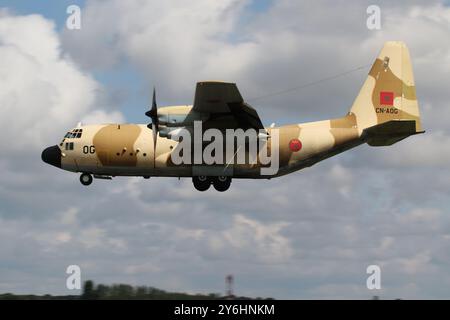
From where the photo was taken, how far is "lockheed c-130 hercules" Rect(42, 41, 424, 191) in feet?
Result: 114

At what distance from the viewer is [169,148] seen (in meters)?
35.6

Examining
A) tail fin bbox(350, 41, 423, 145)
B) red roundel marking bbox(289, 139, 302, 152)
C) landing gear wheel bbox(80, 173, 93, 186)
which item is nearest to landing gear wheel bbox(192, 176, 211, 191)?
red roundel marking bbox(289, 139, 302, 152)

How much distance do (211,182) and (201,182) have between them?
1.40 feet

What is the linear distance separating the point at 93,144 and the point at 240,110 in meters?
6.54

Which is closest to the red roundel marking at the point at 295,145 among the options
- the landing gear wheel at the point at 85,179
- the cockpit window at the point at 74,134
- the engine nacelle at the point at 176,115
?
the engine nacelle at the point at 176,115

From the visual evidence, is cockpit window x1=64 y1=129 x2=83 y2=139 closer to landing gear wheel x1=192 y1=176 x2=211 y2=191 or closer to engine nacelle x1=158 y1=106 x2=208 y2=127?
engine nacelle x1=158 y1=106 x2=208 y2=127

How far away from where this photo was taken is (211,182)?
36.7m

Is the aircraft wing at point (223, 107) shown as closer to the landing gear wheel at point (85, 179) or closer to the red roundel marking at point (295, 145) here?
the red roundel marking at point (295, 145)

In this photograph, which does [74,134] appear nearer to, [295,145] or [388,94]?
[295,145]

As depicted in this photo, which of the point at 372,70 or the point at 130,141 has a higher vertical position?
the point at 372,70

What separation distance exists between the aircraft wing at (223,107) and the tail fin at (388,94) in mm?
5220

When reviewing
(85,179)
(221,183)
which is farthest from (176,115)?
(85,179)
